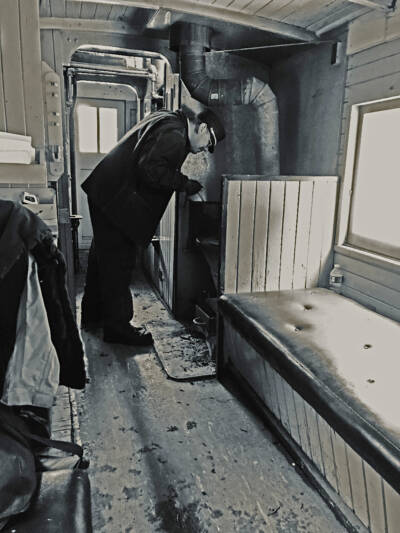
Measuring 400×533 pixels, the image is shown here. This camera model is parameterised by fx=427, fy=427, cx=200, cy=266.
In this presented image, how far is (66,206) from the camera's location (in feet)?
9.35

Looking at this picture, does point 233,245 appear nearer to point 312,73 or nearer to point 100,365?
point 100,365

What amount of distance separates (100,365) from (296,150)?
207 centimetres

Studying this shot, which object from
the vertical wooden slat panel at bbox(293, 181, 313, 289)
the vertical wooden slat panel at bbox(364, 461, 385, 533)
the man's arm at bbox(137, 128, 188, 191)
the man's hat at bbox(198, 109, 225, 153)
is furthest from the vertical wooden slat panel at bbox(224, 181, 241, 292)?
the vertical wooden slat panel at bbox(364, 461, 385, 533)

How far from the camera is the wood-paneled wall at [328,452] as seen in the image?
1.44 meters

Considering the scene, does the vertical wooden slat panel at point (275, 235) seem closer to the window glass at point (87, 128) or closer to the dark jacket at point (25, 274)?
the dark jacket at point (25, 274)

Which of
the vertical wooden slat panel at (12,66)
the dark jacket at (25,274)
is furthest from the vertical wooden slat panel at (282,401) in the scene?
the vertical wooden slat panel at (12,66)

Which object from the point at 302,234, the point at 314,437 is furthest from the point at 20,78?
the point at 314,437

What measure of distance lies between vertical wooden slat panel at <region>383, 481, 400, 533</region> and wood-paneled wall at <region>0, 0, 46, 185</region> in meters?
1.78

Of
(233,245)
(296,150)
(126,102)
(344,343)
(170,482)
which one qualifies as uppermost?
(126,102)

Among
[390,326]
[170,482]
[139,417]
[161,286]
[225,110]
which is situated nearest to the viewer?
[170,482]

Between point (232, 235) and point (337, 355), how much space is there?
96 centimetres

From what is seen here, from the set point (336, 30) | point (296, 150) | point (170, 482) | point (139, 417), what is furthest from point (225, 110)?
point (170, 482)

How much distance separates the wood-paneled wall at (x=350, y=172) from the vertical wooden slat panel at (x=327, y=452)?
87 cm

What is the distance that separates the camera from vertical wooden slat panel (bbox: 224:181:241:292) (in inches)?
94.7
